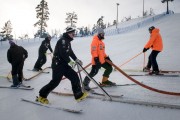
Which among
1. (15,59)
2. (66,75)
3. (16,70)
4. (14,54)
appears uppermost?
(14,54)

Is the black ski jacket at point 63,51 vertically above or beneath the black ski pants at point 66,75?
above

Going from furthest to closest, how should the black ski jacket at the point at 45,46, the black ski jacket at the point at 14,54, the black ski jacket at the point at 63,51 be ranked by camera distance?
1. the black ski jacket at the point at 45,46
2. the black ski jacket at the point at 14,54
3. the black ski jacket at the point at 63,51

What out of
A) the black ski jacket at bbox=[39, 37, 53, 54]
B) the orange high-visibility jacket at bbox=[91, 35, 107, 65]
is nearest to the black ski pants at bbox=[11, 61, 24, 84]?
the orange high-visibility jacket at bbox=[91, 35, 107, 65]

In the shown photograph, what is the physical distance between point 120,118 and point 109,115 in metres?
0.29

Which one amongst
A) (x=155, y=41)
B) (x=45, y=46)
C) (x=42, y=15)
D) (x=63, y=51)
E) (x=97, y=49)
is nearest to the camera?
(x=63, y=51)

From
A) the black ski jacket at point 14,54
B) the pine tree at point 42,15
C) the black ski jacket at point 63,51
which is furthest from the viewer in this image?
the pine tree at point 42,15

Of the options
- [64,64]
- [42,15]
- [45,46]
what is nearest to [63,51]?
[64,64]

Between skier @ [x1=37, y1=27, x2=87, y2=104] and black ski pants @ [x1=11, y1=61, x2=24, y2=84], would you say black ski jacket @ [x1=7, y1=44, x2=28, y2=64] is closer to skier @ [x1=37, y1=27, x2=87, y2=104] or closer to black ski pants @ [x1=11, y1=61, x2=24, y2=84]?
black ski pants @ [x1=11, y1=61, x2=24, y2=84]

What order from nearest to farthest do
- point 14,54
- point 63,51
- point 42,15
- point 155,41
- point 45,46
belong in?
point 63,51, point 14,54, point 155,41, point 45,46, point 42,15

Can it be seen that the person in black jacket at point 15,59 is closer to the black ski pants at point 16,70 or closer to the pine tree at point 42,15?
the black ski pants at point 16,70

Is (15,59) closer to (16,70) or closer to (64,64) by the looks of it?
(16,70)

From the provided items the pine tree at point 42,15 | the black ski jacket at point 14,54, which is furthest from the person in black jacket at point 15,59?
the pine tree at point 42,15

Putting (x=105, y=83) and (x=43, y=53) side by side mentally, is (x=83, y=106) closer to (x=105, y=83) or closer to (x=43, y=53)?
(x=105, y=83)

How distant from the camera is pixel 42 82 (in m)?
8.84
